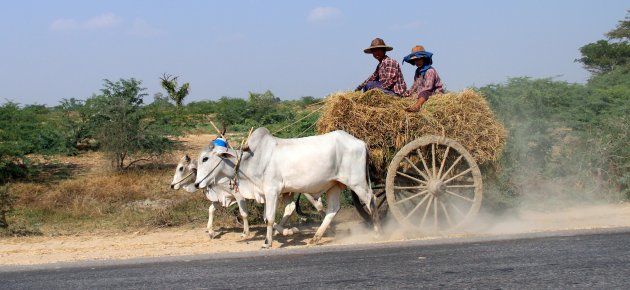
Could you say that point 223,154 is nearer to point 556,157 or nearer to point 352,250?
point 352,250

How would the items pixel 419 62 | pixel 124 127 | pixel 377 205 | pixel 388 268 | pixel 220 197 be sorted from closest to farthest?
pixel 388 268 → pixel 377 205 → pixel 419 62 → pixel 220 197 → pixel 124 127

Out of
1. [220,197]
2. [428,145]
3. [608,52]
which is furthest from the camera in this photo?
[608,52]

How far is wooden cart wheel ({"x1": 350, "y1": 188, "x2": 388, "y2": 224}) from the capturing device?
11.1 meters

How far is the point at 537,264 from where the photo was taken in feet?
24.3

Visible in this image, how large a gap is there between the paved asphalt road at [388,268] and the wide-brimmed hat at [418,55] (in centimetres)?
296

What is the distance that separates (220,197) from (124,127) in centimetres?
851

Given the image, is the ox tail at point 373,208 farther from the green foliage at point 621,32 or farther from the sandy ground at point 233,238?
the green foliage at point 621,32

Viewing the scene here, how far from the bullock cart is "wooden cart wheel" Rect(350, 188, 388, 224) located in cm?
52

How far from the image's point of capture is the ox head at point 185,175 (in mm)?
11703

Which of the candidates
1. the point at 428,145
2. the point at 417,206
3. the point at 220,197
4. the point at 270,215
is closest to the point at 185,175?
the point at 220,197

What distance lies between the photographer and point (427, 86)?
10734 millimetres

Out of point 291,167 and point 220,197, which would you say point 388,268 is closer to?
point 291,167

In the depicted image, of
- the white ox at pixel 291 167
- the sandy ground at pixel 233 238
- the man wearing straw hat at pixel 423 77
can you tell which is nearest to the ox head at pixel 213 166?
the white ox at pixel 291 167

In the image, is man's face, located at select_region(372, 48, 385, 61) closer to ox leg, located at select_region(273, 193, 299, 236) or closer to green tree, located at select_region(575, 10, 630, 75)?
ox leg, located at select_region(273, 193, 299, 236)
